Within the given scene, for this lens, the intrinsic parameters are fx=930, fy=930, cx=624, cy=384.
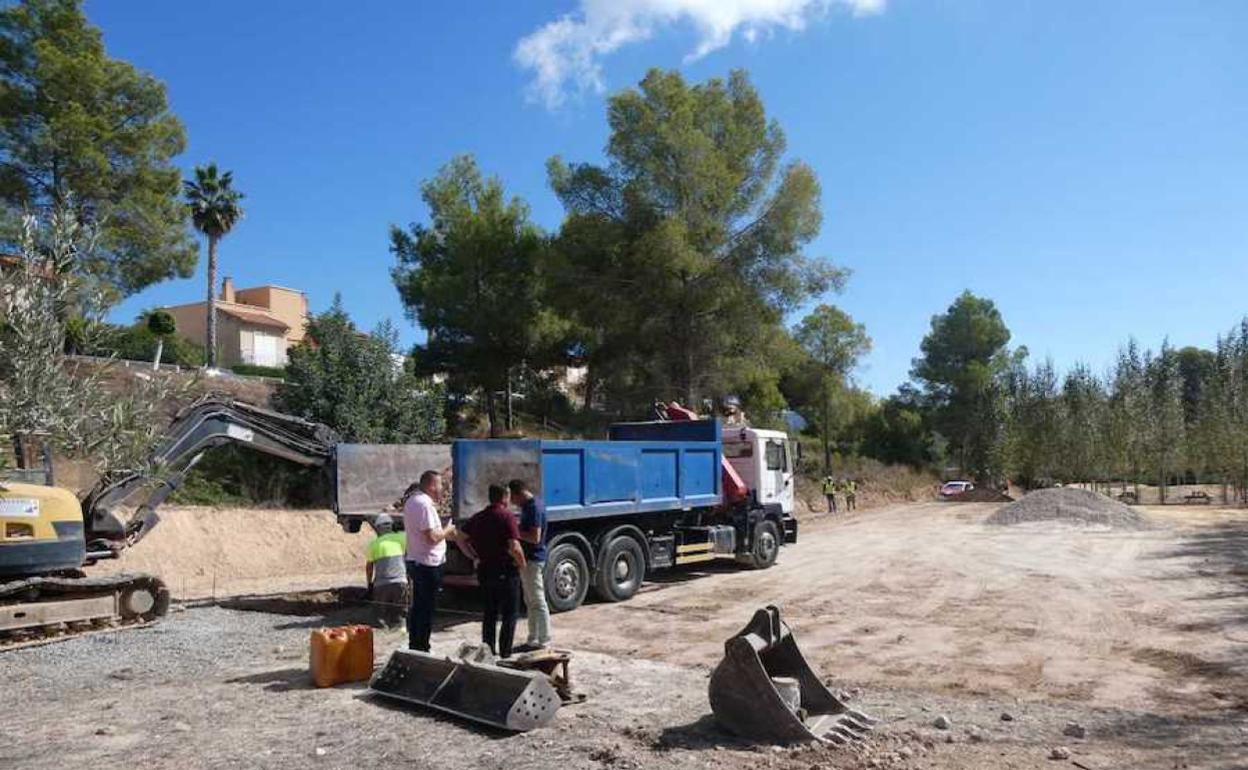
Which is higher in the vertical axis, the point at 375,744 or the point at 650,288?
the point at 650,288

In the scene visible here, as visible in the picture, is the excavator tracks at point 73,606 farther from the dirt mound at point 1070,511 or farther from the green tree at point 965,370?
the green tree at point 965,370

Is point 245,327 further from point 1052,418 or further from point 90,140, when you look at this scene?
point 1052,418

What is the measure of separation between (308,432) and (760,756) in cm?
1002

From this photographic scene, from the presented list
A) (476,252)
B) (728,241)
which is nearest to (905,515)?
(728,241)

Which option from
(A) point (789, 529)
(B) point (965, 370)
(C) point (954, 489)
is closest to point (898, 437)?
(B) point (965, 370)

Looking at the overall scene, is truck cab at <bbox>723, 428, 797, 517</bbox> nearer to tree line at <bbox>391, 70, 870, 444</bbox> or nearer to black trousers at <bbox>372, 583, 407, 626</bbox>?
black trousers at <bbox>372, 583, 407, 626</bbox>

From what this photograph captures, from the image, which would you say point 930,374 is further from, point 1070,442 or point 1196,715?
point 1196,715

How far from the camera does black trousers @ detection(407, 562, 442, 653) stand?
28.0 ft

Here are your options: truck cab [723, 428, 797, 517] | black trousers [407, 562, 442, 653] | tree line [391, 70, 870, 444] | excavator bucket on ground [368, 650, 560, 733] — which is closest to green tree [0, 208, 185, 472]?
Answer: black trousers [407, 562, 442, 653]

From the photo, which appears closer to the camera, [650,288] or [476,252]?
[650,288]

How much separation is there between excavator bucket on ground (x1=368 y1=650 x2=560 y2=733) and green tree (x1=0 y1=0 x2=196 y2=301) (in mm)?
16636

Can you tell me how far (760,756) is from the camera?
604cm

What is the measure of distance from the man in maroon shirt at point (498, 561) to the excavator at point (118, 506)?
14.6 ft

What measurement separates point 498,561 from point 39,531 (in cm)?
609
